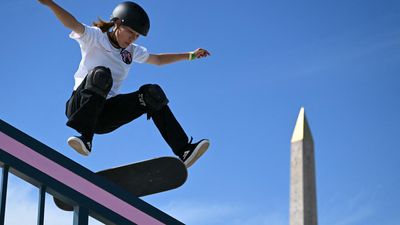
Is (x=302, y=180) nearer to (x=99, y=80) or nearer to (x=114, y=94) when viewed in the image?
(x=114, y=94)

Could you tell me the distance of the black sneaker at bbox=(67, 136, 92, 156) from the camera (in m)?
4.89

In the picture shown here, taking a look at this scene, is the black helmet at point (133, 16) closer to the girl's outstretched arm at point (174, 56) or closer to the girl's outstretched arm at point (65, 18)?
the girl's outstretched arm at point (65, 18)

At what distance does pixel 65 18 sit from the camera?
16.3 ft

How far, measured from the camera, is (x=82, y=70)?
5.21 meters

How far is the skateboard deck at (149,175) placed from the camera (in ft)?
14.9

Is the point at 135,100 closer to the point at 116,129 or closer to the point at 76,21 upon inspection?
the point at 116,129

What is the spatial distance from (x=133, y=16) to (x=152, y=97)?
55cm

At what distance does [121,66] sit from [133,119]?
35 centimetres

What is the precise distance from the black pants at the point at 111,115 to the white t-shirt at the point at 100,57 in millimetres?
123

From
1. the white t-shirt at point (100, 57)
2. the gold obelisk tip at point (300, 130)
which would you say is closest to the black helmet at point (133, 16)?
the white t-shirt at point (100, 57)

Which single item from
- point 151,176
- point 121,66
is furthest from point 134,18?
point 151,176

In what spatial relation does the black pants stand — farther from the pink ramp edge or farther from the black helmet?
the pink ramp edge

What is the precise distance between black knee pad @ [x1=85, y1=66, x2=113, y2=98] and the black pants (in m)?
0.05

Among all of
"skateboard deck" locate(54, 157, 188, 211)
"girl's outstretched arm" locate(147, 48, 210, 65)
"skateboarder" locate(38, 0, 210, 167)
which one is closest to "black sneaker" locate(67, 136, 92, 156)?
"skateboarder" locate(38, 0, 210, 167)
